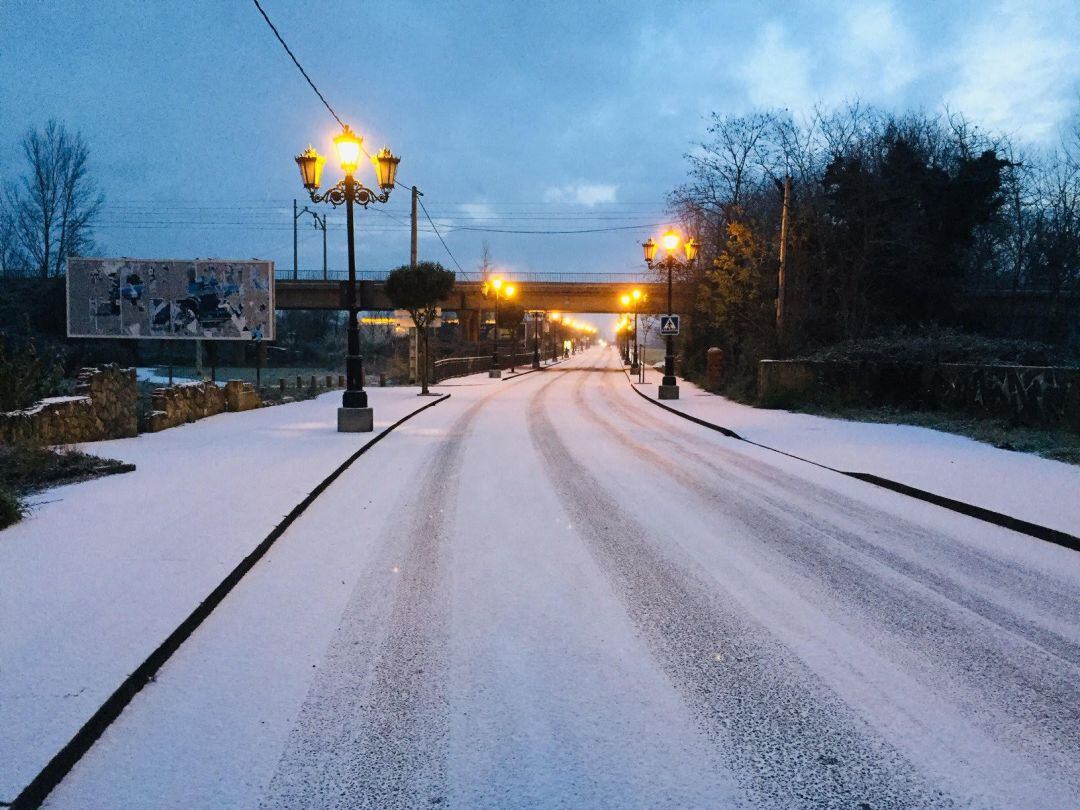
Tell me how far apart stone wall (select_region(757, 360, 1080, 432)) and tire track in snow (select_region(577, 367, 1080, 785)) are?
8.17 m

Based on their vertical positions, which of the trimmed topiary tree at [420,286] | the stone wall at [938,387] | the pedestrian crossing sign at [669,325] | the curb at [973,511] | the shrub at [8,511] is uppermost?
the trimmed topiary tree at [420,286]

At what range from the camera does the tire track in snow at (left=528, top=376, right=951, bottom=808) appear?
2833mm

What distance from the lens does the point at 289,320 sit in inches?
3415

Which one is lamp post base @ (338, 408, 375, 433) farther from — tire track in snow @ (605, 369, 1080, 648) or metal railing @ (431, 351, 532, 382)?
metal railing @ (431, 351, 532, 382)

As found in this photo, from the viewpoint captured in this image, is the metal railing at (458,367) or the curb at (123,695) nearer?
the curb at (123,695)

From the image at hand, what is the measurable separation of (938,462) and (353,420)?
32.0ft

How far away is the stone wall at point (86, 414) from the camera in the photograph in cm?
996

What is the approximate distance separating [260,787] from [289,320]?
88.8 m

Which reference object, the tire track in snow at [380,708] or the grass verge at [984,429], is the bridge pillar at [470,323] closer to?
the grass verge at [984,429]

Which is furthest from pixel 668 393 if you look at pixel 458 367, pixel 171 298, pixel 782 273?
pixel 458 367

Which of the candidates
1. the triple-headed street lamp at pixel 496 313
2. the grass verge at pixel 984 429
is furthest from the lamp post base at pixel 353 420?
the triple-headed street lamp at pixel 496 313

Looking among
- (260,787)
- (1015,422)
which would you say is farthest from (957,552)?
(1015,422)

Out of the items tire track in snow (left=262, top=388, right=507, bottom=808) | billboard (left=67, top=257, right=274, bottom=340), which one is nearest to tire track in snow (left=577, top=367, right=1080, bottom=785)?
tire track in snow (left=262, top=388, right=507, bottom=808)

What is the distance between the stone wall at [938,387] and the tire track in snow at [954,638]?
817 centimetres
